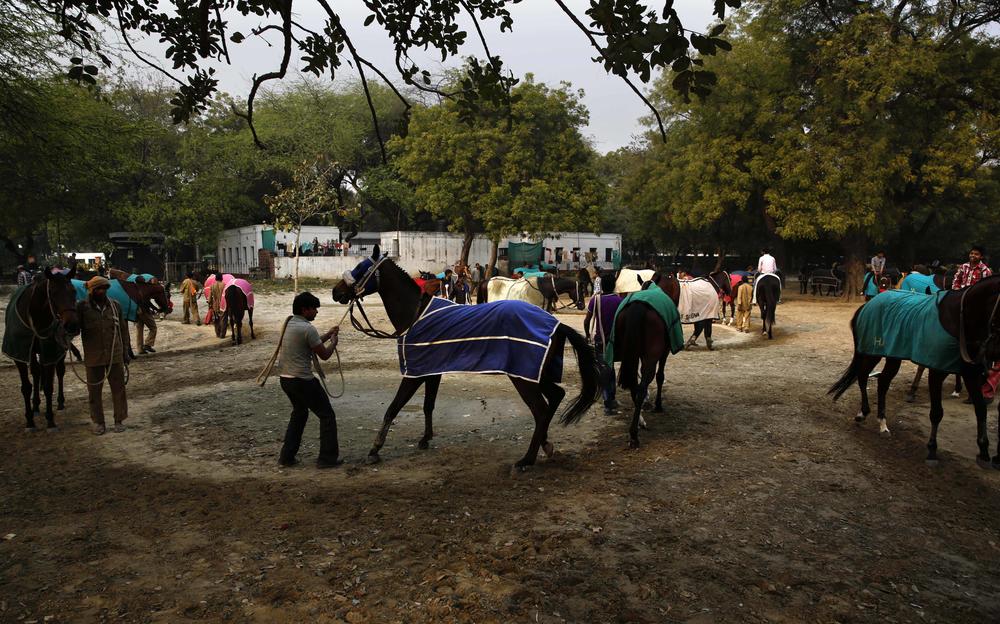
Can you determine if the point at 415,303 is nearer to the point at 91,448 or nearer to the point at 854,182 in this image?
the point at 91,448

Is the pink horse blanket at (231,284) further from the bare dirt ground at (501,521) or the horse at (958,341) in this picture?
the horse at (958,341)

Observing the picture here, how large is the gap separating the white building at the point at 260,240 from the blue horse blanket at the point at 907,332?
35823 millimetres

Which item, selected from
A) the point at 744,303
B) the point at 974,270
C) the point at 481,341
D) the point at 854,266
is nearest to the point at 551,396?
the point at 481,341

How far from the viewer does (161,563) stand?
430cm

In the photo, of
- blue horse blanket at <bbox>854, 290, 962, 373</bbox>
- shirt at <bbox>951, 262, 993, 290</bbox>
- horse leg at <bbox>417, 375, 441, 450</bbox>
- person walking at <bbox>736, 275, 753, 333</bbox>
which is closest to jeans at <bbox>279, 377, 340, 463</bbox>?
horse leg at <bbox>417, 375, 441, 450</bbox>

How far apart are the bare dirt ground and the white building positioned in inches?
1290

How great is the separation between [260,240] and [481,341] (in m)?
37.1

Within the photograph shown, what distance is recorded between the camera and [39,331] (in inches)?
305

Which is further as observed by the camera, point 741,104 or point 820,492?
point 741,104

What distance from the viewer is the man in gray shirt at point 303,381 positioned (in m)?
6.18

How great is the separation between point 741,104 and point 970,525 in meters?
21.7

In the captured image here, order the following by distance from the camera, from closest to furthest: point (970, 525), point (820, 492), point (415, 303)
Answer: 1. point (970, 525)
2. point (820, 492)
3. point (415, 303)

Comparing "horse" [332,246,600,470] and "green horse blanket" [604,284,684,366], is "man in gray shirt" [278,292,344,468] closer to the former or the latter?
"horse" [332,246,600,470]

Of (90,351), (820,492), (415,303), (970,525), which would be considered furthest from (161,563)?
(970,525)
